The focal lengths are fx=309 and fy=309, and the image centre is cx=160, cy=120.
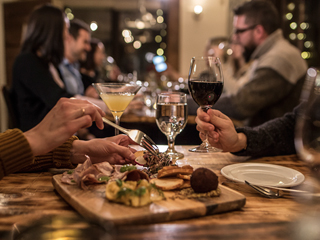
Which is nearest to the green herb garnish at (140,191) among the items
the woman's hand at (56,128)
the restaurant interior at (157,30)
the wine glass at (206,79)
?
the woman's hand at (56,128)

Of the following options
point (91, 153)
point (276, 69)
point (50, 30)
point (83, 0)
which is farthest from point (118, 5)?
point (91, 153)

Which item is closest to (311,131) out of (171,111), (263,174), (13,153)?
(263,174)

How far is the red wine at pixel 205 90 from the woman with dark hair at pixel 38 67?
1.70m

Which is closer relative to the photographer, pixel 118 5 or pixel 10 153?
pixel 10 153

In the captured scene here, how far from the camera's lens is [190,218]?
775mm

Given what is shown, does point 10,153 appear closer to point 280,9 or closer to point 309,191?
point 309,191

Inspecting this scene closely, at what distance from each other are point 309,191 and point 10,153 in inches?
36.2

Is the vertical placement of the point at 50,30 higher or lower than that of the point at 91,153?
higher

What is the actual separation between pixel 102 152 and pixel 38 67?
6.38 ft

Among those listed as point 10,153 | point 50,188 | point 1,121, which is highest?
point 10,153

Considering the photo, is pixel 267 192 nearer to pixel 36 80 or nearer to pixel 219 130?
pixel 219 130

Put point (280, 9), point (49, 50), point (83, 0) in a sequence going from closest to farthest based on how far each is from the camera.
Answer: point (49, 50)
point (280, 9)
point (83, 0)

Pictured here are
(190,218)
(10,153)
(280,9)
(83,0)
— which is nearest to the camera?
(190,218)

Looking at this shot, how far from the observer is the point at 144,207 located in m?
0.77
